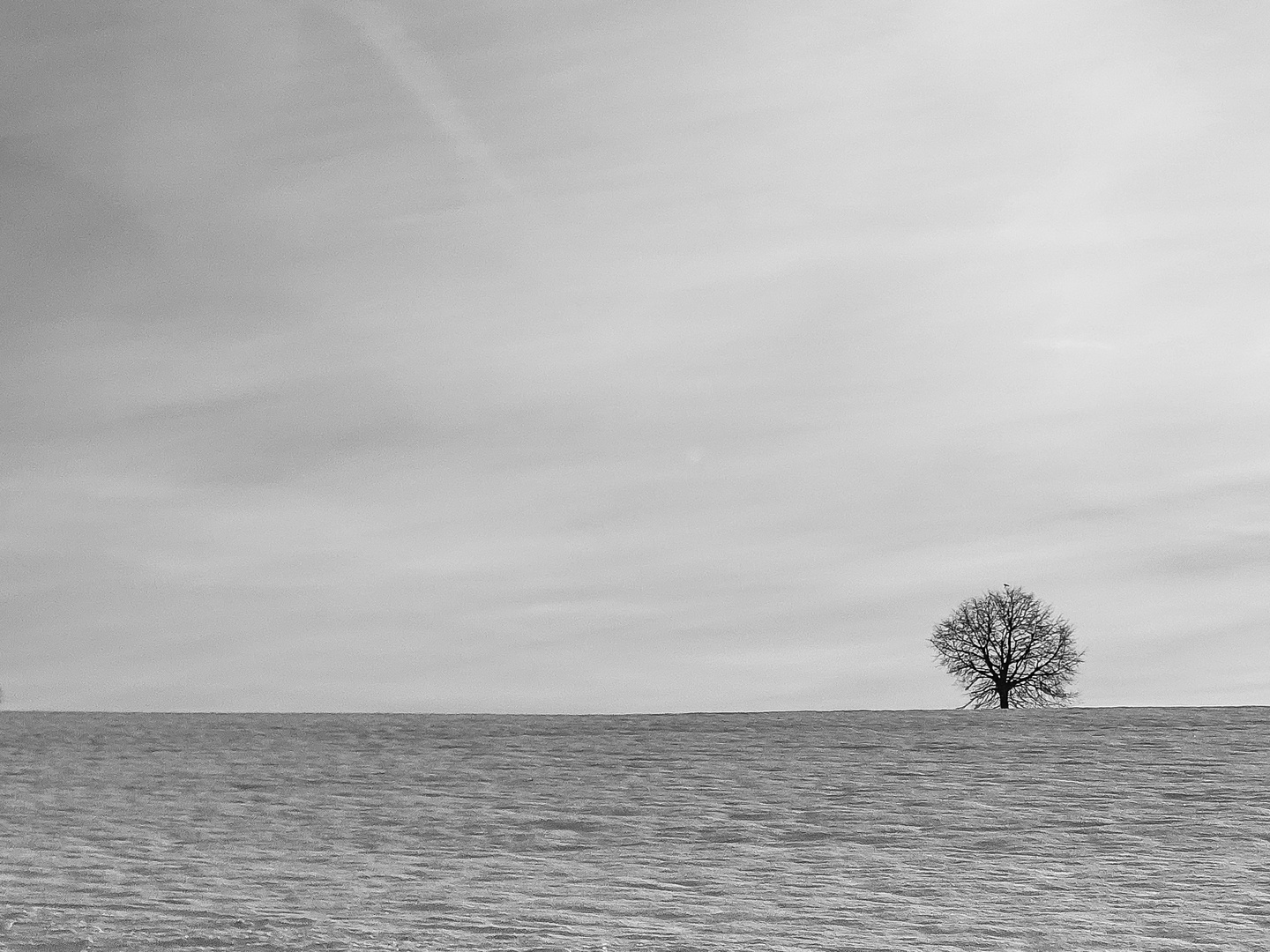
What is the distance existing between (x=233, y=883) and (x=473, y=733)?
30.9 ft

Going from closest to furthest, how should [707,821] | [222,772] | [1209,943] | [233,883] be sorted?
[1209,943]
[233,883]
[707,821]
[222,772]

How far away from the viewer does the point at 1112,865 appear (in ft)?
32.0

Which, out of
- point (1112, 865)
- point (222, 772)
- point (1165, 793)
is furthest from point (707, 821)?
point (222, 772)

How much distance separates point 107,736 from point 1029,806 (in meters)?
13.7

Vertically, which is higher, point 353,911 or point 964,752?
point 964,752

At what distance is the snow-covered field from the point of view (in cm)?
800

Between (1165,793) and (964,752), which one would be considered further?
(964,752)

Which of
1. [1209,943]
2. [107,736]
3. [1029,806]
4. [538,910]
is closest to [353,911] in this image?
[538,910]

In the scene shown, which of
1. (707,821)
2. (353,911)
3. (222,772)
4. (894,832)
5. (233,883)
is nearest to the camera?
(353,911)

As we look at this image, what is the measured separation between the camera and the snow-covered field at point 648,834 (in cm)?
800

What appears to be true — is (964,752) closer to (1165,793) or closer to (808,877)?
(1165,793)

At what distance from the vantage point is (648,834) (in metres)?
11.7

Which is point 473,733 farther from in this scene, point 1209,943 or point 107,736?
point 1209,943

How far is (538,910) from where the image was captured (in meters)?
8.52
